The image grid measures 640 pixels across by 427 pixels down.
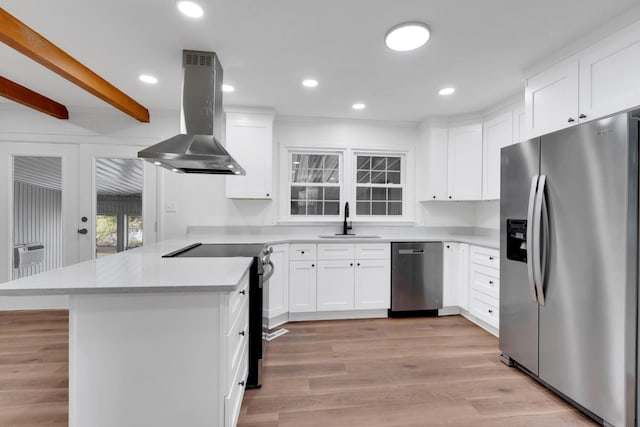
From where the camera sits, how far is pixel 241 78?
259cm

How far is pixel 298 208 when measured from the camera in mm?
3809

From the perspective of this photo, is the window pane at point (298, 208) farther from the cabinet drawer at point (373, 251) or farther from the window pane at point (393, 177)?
the window pane at point (393, 177)

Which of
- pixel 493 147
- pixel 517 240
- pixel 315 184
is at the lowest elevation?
pixel 517 240

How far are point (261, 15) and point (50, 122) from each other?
10.3 feet

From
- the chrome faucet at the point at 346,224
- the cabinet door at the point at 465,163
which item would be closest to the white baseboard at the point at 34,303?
the chrome faucet at the point at 346,224

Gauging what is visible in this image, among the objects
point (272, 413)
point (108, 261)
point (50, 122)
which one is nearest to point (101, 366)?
point (108, 261)

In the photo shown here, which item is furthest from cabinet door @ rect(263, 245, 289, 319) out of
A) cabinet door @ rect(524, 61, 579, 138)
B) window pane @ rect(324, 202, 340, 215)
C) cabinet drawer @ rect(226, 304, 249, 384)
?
cabinet door @ rect(524, 61, 579, 138)

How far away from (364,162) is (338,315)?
1.95m

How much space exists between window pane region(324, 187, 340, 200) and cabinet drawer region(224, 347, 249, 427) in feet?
7.73

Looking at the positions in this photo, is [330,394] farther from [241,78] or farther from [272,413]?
[241,78]

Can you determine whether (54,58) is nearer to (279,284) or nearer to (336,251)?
(279,284)

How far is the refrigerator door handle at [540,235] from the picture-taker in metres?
1.87

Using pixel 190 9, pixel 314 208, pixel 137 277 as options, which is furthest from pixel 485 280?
pixel 190 9

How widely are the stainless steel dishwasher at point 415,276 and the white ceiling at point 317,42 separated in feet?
5.28
